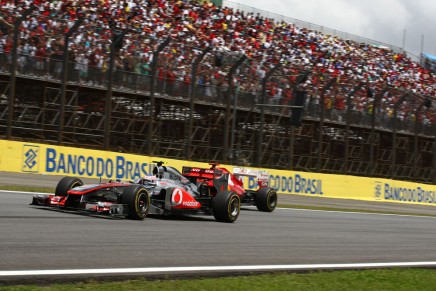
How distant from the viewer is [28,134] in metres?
21.4

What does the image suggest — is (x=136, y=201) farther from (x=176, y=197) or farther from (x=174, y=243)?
(x=174, y=243)

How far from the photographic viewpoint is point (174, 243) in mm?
9641

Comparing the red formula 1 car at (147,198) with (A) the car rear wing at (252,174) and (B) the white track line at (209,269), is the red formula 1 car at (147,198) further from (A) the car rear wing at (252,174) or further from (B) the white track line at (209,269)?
(B) the white track line at (209,269)

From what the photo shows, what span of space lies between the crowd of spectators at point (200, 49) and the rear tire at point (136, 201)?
34.9 feet

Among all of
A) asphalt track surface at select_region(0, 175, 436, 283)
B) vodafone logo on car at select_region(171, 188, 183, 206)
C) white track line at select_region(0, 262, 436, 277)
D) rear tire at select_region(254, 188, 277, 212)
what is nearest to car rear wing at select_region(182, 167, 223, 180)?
asphalt track surface at select_region(0, 175, 436, 283)

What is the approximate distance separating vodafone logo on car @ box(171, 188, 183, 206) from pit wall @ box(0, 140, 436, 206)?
8.15 meters

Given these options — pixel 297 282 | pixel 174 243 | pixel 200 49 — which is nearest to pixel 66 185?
pixel 174 243

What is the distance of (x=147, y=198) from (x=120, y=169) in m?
10.4

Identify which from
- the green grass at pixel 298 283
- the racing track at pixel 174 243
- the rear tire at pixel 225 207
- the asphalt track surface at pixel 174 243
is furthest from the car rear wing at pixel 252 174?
the green grass at pixel 298 283

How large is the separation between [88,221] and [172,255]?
253 centimetres

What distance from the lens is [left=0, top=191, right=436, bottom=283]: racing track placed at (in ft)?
25.0

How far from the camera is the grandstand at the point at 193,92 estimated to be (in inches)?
859

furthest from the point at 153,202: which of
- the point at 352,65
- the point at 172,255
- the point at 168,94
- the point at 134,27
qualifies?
the point at 352,65

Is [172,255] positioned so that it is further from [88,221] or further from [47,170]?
[47,170]
